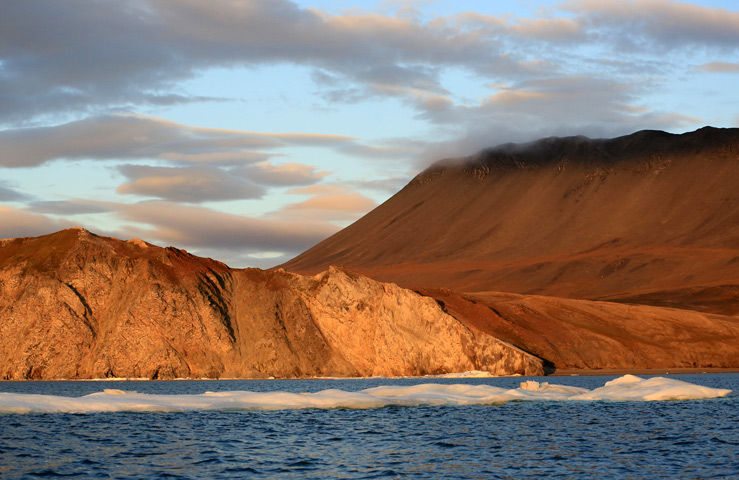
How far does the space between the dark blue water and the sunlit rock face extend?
186 feet

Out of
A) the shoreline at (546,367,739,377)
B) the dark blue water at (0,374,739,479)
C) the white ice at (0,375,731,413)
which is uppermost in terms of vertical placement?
the white ice at (0,375,731,413)

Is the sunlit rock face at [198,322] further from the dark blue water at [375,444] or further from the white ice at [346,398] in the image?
the dark blue water at [375,444]

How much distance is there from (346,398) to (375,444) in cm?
1354

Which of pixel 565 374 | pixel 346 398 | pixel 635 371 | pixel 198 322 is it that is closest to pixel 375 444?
pixel 346 398

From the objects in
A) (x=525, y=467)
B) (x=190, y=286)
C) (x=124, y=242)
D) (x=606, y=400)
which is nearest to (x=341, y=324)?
(x=190, y=286)

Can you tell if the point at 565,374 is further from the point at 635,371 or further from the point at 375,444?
the point at 375,444

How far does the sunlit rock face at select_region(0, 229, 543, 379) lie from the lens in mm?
108125

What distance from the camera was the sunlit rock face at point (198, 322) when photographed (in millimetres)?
108125

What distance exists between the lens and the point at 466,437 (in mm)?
43719

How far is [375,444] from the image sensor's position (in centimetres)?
4044

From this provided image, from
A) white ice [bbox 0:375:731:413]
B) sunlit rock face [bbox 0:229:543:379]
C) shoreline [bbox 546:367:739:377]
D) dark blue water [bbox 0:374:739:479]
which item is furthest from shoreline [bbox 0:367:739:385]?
dark blue water [bbox 0:374:739:479]

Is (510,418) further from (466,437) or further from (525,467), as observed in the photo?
(525,467)

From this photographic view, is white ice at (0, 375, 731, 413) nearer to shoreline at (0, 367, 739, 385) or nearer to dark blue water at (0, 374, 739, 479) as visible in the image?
dark blue water at (0, 374, 739, 479)

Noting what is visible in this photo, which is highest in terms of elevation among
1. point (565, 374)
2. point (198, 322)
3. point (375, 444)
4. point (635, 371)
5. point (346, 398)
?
point (198, 322)
